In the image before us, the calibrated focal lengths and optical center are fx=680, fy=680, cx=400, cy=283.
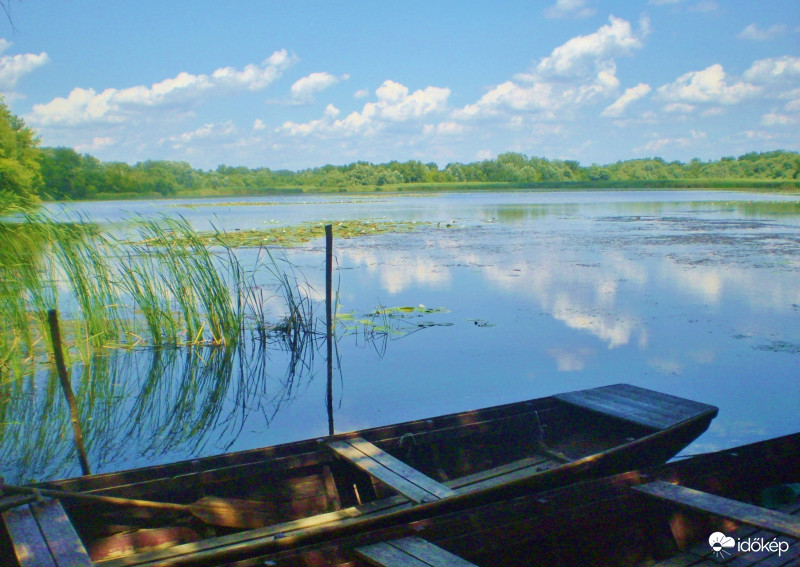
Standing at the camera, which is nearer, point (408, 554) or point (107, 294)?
point (408, 554)

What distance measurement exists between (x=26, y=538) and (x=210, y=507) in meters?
0.57

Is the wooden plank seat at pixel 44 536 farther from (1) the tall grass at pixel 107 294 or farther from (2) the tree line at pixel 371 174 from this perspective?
(2) the tree line at pixel 371 174

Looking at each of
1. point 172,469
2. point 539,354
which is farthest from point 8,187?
point 172,469

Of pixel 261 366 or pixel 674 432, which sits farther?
pixel 261 366

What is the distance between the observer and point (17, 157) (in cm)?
2245

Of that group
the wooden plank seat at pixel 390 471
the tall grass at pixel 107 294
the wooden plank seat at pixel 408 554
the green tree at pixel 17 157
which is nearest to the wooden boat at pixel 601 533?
the wooden plank seat at pixel 408 554

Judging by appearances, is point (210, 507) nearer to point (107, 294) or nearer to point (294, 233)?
point (107, 294)

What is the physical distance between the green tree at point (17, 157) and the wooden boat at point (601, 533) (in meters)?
18.1

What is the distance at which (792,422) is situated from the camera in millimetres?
3848

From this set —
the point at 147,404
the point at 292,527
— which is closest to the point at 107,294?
the point at 147,404

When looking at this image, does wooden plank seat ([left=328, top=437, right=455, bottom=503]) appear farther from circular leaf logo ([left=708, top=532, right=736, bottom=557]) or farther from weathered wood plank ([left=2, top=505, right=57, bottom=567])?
weathered wood plank ([left=2, top=505, right=57, bottom=567])

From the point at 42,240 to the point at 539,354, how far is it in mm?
3891

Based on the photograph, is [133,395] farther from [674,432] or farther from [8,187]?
[8,187]

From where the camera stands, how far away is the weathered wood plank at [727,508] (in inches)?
78.0
